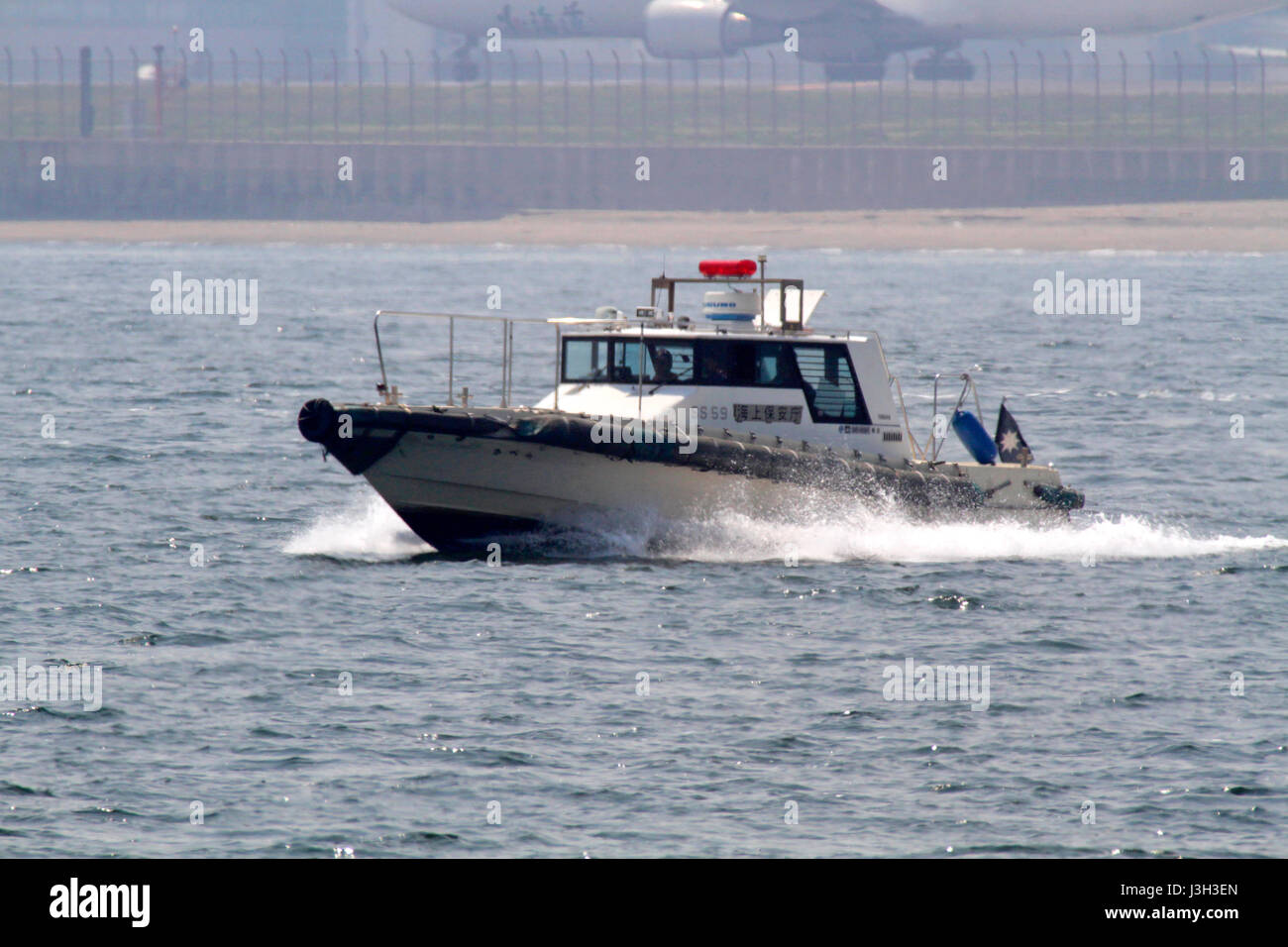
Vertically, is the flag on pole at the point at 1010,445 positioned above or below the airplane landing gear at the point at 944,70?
below

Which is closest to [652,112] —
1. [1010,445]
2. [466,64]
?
[466,64]

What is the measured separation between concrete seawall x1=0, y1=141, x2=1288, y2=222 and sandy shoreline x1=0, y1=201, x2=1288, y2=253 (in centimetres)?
107

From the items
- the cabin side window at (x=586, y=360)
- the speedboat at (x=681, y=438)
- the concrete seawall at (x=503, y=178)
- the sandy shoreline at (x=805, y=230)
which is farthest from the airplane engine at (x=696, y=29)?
the cabin side window at (x=586, y=360)

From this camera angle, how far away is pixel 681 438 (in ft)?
58.9

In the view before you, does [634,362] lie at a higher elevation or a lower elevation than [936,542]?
higher

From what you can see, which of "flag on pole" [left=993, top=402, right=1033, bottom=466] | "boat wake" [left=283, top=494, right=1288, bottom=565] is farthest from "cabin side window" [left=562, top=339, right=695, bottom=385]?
"flag on pole" [left=993, top=402, right=1033, bottom=466]

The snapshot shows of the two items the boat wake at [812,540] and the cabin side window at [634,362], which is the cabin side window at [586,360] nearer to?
the cabin side window at [634,362]

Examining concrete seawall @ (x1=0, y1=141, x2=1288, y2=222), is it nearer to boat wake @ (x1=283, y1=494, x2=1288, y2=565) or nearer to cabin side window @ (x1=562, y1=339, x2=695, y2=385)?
boat wake @ (x1=283, y1=494, x2=1288, y2=565)

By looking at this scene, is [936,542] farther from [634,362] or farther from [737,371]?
[634,362]

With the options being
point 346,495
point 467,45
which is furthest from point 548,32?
point 346,495

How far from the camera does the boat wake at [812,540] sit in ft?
60.8

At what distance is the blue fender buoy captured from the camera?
67.0 feet

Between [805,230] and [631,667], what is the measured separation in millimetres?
86309

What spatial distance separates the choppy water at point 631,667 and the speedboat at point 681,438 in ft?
1.48
